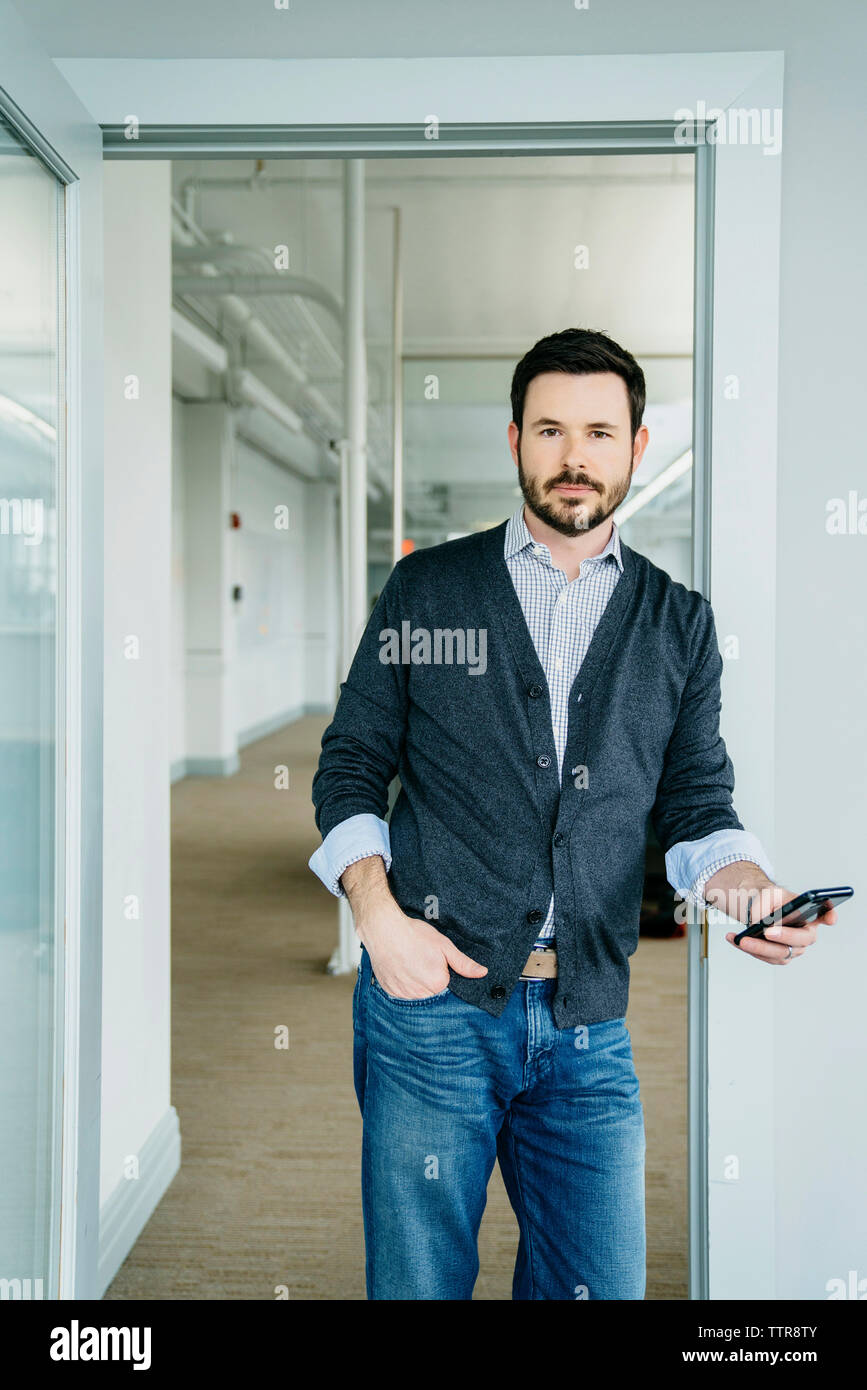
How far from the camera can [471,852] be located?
4.29 ft

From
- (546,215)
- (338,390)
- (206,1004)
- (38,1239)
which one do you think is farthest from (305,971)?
(338,390)

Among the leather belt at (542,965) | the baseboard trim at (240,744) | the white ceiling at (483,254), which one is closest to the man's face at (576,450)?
the leather belt at (542,965)

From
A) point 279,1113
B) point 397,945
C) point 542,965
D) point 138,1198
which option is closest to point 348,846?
point 397,945

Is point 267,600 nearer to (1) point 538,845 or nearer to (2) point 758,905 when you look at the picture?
(1) point 538,845

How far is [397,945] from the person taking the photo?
46.3 inches

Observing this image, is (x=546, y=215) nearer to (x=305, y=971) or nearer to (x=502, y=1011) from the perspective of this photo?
(x=305, y=971)

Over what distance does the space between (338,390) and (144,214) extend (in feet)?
26.5

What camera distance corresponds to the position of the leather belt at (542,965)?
1.29 m

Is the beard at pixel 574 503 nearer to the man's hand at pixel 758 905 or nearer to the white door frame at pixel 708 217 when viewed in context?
the white door frame at pixel 708 217

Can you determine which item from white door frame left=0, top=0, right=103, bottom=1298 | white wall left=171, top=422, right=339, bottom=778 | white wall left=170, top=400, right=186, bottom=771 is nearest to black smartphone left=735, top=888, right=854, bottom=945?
white door frame left=0, top=0, right=103, bottom=1298

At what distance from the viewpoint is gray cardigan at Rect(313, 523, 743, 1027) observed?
1286 millimetres

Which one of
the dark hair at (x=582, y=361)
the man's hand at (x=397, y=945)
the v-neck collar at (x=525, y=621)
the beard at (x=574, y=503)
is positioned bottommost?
the man's hand at (x=397, y=945)

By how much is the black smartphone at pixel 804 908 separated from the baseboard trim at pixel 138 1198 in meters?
1.66

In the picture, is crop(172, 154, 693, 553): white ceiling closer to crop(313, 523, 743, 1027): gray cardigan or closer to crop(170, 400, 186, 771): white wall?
crop(170, 400, 186, 771): white wall
